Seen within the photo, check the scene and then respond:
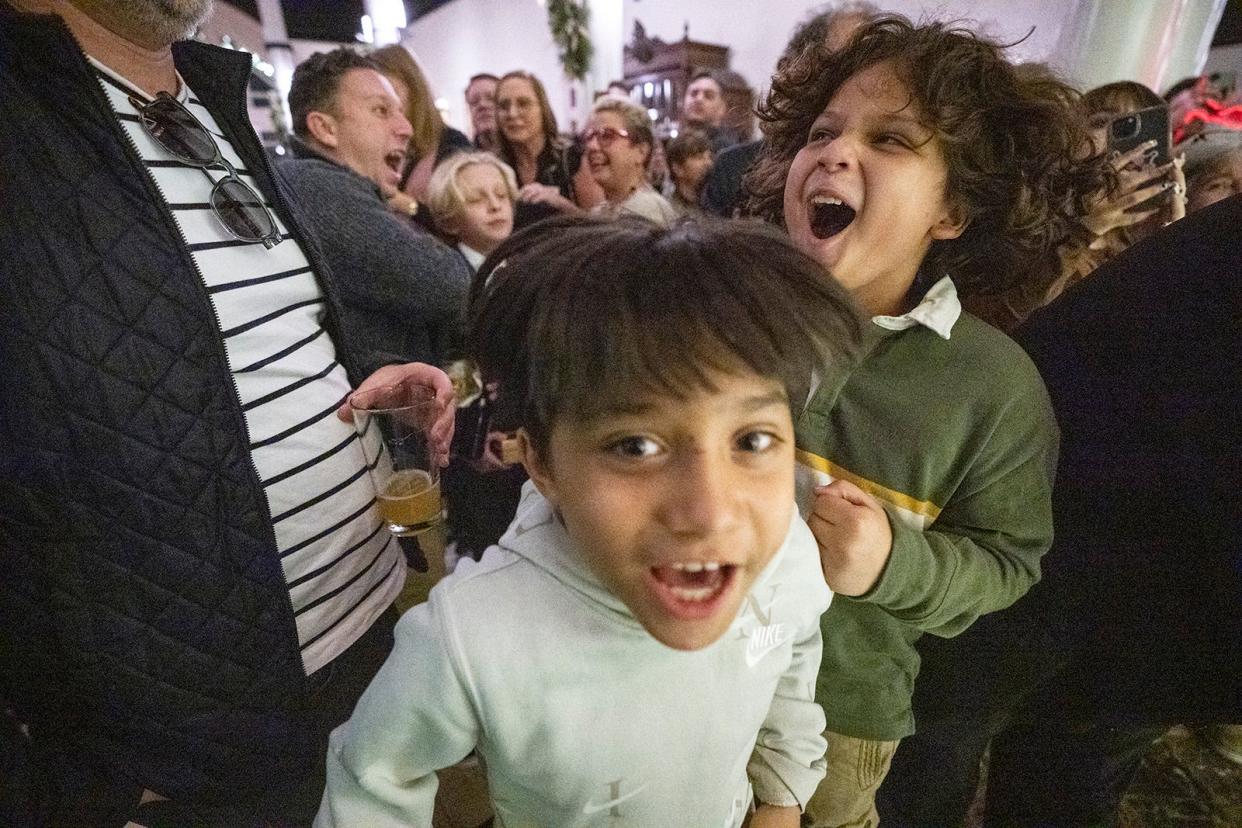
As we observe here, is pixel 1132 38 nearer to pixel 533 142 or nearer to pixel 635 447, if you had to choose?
pixel 533 142

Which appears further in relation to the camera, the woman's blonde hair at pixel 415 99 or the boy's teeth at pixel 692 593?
the woman's blonde hair at pixel 415 99

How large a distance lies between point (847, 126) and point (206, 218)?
3.84 ft

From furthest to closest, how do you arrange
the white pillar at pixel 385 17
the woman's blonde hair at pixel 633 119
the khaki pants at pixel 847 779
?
the white pillar at pixel 385 17 < the woman's blonde hair at pixel 633 119 < the khaki pants at pixel 847 779

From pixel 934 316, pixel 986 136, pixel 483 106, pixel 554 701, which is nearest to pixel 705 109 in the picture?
pixel 483 106

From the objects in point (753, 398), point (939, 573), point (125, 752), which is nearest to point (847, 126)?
point (753, 398)

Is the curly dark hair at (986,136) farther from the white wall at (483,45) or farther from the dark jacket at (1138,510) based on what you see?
the white wall at (483,45)

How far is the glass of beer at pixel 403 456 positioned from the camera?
124cm

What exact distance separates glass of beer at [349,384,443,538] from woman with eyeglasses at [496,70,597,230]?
208 centimetres

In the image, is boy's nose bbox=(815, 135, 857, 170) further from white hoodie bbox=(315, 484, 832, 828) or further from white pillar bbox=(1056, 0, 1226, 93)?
white pillar bbox=(1056, 0, 1226, 93)

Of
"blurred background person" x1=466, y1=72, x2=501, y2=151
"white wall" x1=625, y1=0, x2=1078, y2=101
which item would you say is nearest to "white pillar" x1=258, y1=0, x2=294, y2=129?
"white wall" x1=625, y1=0, x2=1078, y2=101

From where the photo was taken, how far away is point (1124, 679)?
127 cm

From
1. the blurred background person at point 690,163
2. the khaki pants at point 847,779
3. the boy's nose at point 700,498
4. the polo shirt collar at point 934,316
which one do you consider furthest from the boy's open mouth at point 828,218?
the blurred background person at point 690,163

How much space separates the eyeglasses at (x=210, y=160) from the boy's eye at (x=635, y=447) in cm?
89

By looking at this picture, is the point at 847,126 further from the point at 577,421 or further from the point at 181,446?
the point at 181,446
